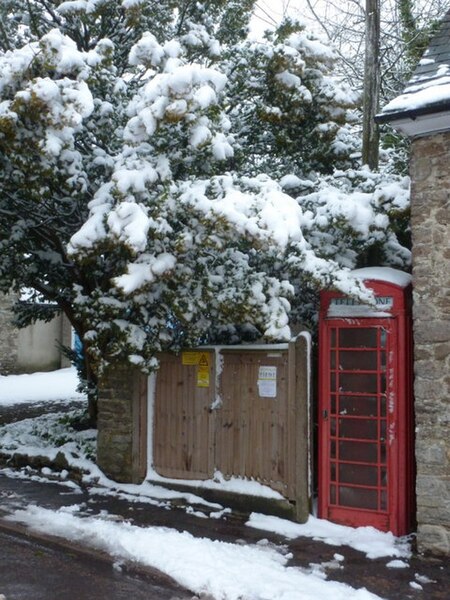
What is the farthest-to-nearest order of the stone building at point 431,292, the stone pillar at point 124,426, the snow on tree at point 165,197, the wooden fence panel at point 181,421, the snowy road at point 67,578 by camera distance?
the stone pillar at point 124,426
the wooden fence panel at point 181,421
the snow on tree at point 165,197
the stone building at point 431,292
the snowy road at point 67,578

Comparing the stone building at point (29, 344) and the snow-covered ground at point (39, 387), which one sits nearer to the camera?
the snow-covered ground at point (39, 387)

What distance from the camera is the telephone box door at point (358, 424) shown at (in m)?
6.41

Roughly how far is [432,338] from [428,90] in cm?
224

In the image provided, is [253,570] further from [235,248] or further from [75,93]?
[75,93]

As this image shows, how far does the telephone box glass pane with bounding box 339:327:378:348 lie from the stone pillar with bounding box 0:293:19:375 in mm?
16530

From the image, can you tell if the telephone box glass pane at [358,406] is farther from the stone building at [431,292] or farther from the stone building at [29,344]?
the stone building at [29,344]

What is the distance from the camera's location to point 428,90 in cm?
596

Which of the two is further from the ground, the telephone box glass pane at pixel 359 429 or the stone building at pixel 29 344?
the stone building at pixel 29 344

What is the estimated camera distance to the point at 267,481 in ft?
23.3

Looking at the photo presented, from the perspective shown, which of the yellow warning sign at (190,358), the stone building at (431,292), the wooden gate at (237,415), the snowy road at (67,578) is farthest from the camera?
the yellow warning sign at (190,358)

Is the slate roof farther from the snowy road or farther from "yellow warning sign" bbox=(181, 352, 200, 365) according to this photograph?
the snowy road

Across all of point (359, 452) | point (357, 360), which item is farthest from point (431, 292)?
point (359, 452)

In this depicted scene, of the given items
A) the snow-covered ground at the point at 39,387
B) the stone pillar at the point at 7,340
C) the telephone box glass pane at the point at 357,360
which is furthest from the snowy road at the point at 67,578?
the stone pillar at the point at 7,340

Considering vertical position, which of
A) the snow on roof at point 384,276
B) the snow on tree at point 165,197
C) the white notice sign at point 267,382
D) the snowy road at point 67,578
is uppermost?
the snow on tree at point 165,197
